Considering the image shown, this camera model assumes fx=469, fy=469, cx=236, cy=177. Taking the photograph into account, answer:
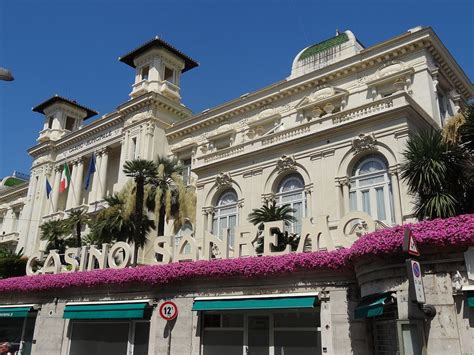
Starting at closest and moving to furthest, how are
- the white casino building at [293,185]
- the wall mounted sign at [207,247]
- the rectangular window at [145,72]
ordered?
1. the white casino building at [293,185]
2. the wall mounted sign at [207,247]
3. the rectangular window at [145,72]

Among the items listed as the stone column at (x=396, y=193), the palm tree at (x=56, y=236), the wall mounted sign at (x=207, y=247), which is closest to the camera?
the wall mounted sign at (x=207, y=247)

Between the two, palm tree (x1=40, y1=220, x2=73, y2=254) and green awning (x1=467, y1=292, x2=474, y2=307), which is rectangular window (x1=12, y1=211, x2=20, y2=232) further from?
green awning (x1=467, y1=292, x2=474, y2=307)

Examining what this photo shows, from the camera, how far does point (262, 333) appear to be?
16.0 metres

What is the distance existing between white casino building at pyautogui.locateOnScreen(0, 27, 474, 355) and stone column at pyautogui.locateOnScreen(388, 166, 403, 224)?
0.06m

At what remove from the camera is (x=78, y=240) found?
34.0 metres

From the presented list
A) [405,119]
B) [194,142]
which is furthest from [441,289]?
[194,142]

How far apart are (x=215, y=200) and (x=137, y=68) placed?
22.0m

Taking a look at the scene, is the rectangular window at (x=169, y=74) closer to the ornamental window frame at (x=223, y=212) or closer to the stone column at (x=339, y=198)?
the ornamental window frame at (x=223, y=212)

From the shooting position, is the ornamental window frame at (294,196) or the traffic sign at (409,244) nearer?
the traffic sign at (409,244)

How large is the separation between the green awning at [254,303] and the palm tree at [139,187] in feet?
32.2

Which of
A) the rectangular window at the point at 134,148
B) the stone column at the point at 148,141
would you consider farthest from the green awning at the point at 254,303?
the rectangular window at the point at 134,148

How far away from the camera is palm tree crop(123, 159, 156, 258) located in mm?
25686

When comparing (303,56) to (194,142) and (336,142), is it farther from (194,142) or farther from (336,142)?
(336,142)

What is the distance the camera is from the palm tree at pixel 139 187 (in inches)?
1011
